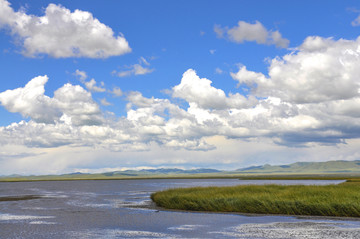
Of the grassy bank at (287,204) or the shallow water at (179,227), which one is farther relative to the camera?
the grassy bank at (287,204)

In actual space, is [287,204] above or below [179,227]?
above

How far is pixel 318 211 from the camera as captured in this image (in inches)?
1419

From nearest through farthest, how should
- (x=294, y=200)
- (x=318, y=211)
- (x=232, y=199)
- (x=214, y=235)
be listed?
1. (x=214, y=235)
2. (x=318, y=211)
3. (x=294, y=200)
4. (x=232, y=199)

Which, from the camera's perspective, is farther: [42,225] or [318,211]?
[318,211]

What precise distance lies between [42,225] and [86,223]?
369 centimetres

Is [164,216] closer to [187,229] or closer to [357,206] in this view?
[187,229]

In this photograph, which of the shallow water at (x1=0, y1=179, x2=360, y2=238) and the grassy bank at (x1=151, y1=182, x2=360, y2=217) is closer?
the shallow water at (x1=0, y1=179, x2=360, y2=238)

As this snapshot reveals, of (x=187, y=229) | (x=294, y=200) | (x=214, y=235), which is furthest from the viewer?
(x=294, y=200)

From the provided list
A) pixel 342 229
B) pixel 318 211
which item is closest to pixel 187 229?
pixel 342 229

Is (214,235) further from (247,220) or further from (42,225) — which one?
(42,225)

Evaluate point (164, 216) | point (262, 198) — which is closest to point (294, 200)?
point (262, 198)

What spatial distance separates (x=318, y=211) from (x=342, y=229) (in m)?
8.76

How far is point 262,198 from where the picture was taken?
41906 millimetres

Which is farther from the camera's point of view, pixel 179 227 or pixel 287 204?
pixel 287 204
